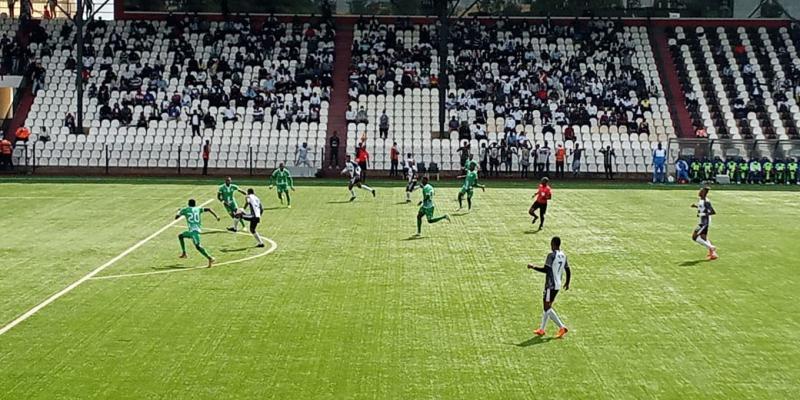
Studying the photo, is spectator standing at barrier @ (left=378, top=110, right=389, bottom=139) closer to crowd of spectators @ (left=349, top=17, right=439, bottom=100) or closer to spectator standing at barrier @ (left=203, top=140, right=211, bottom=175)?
crowd of spectators @ (left=349, top=17, right=439, bottom=100)

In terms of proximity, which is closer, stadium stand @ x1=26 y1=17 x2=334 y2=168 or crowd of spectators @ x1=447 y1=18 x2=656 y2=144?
stadium stand @ x1=26 y1=17 x2=334 y2=168

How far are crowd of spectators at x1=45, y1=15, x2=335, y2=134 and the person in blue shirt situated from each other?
59.7 ft

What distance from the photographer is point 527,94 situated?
180ft

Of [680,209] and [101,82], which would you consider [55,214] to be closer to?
[680,209]

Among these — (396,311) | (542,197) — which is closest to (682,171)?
(542,197)

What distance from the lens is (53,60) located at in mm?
57938

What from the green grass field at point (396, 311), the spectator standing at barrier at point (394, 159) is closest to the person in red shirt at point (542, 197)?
the green grass field at point (396, 311)

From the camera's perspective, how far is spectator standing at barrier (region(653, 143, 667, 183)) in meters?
46.8

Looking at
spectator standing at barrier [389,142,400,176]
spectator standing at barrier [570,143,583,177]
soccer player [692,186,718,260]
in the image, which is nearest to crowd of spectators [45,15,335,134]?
spectator standing at barrier [389,142,400,176]

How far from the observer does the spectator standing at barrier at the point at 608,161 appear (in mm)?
48562

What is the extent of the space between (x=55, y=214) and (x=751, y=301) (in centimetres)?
2131

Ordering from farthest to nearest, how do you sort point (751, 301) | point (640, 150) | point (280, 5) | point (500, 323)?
point (280, 5) → point (640, 150) → point (751, 301) → point (500, 323)

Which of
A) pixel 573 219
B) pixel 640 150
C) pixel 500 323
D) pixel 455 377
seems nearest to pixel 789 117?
pixel 640 150

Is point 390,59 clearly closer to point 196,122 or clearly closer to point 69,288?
point 196,122
